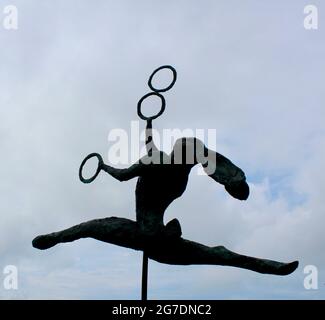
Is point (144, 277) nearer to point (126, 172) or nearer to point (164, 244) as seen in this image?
point (164, 244)

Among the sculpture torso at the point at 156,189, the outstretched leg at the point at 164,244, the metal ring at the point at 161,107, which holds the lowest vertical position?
the outstretched leg at the point at 164,244

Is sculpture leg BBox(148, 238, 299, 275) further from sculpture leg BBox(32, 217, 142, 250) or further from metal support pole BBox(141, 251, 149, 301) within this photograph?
sculpture leg BBox(32, 217, 142, 250)

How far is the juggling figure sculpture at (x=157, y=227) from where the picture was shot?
580 cm

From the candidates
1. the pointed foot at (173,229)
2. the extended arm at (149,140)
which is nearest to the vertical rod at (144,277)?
the pointed foot at (173,229)

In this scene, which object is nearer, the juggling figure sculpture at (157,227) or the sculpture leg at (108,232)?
the juggling figure sculpture at (157,227)

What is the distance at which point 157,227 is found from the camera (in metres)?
5.99

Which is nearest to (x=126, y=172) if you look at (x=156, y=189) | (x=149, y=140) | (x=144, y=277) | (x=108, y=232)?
(x=156, y=189)

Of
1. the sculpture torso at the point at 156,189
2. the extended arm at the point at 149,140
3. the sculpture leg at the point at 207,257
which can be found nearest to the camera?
the sculpture leg at the point at 207,257

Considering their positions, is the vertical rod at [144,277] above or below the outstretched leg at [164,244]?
below

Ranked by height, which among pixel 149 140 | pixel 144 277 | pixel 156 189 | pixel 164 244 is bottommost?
pixel 144 277

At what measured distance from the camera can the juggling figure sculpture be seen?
19.0ft

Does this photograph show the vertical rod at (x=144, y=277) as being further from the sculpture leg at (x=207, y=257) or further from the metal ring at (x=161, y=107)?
the metal ring at (x=161, y=107)
